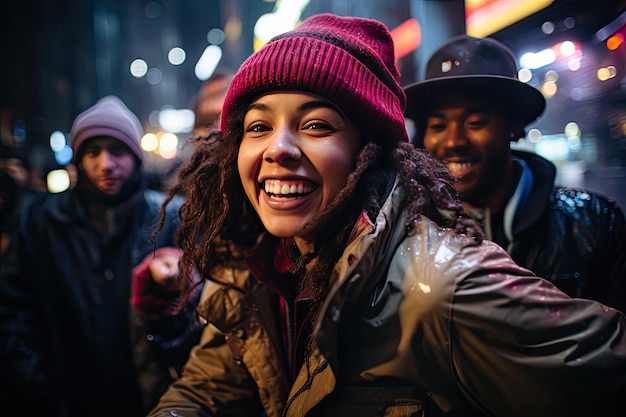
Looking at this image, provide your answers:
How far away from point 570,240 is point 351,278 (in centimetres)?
145

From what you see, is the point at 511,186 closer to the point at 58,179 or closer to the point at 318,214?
the point at 318,214

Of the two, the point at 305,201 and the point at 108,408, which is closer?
the point at 305,201

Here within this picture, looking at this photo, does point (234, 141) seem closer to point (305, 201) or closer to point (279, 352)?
point (305, 201)

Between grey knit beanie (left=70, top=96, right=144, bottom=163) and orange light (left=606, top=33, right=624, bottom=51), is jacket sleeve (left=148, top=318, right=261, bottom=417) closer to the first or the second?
grey knit beanie (left=70, top=96, right=144, bottom=163)

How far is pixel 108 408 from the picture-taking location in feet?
9.75

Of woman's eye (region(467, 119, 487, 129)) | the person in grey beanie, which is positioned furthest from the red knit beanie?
the person in grey beanie

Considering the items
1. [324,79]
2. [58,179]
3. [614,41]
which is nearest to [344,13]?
[614,41]

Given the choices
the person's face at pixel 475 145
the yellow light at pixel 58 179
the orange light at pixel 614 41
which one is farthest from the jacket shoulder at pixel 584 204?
the yellow light at pixel 58 179

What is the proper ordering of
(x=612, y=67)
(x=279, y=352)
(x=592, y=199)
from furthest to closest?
1. (x=592, y=199)
2. (x=612, y=67)
3. (x=279, y=352)

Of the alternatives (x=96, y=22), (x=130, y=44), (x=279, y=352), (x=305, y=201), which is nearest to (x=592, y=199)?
(x=305, y=201)

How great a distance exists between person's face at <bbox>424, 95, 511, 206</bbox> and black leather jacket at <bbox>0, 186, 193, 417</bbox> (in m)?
2.12

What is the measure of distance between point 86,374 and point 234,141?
7.82 feet

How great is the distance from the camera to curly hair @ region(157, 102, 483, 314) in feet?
4.84

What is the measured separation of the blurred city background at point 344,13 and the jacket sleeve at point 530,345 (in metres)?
1.26
